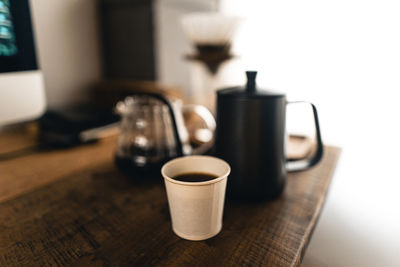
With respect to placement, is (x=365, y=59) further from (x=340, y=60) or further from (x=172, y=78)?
(x=172, y=78)

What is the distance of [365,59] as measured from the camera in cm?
93

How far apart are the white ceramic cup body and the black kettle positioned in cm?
6

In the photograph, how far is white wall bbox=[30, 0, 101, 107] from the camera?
1056 millimetres

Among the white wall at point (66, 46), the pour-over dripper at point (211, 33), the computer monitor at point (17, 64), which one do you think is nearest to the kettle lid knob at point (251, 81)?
the pour-over dripper at point (211, 33)

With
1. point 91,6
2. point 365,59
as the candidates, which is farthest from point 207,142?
point 91,6

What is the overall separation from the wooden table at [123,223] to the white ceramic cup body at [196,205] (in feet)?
0.05

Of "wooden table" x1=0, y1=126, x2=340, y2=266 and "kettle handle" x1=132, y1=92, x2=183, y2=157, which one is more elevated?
"kettle handle" x1=132, y1=92, x2=183, y2=157

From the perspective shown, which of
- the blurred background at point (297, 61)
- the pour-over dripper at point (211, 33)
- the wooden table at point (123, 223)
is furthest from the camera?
the pour-over dripper at point (211, 33)

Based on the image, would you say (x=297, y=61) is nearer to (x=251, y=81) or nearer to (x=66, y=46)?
(x=251, y=81)

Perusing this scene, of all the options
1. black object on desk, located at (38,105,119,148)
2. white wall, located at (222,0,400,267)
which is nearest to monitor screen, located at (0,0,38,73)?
black object on desk, located at (38,105,119,148)

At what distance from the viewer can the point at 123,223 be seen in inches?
18.3

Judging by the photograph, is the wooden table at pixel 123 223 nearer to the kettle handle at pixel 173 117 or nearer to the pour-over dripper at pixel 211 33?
the kettle handle at pixel 173 117

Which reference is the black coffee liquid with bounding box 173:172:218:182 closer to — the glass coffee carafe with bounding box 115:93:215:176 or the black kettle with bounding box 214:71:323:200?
the black kettle with bounding box 214:71:323:200

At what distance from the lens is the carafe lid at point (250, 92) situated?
47 cm
